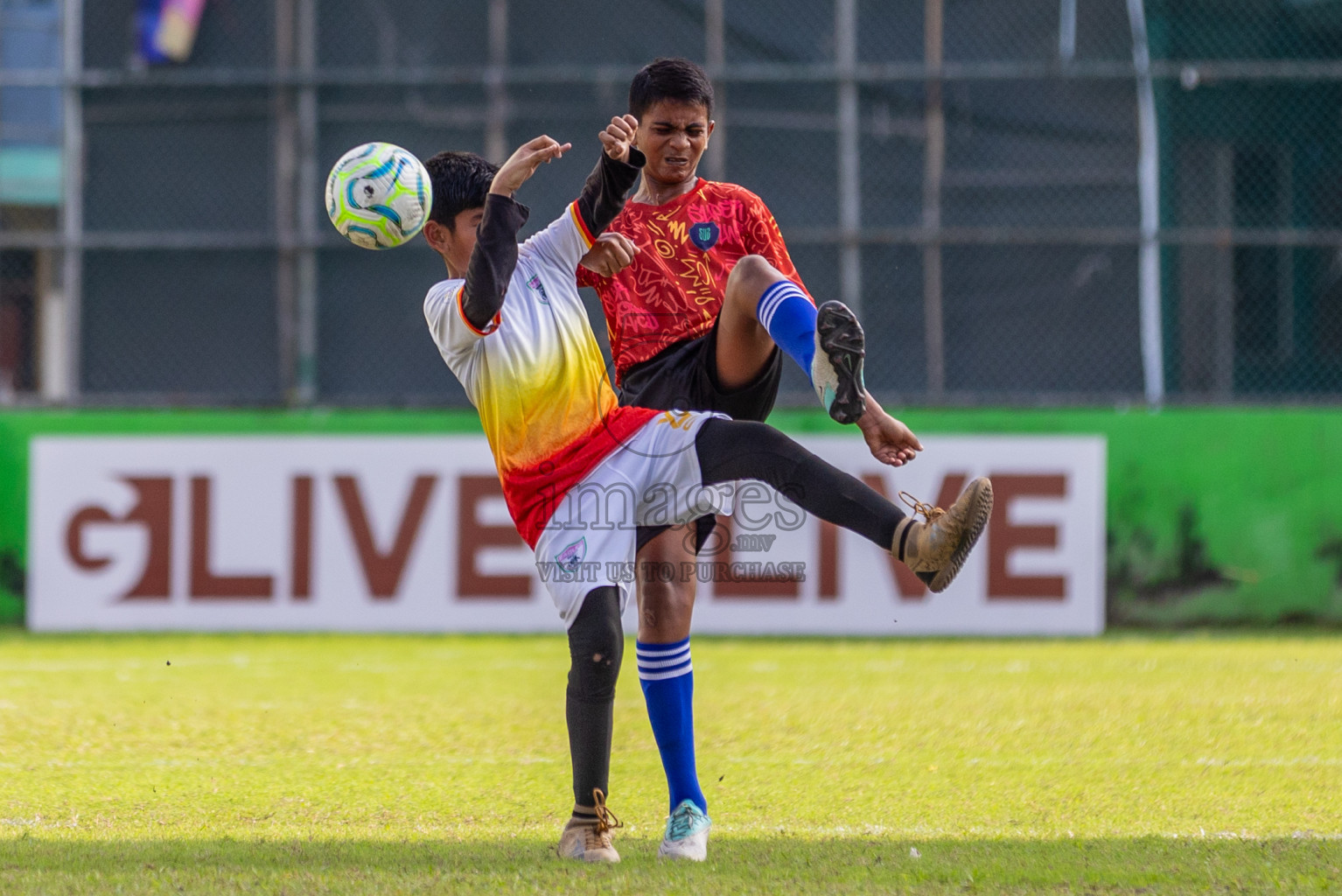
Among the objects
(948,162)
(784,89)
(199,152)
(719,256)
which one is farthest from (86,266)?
(719,256)

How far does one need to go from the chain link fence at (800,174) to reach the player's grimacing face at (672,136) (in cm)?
620

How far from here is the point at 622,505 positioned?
148 inches

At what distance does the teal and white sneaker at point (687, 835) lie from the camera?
3.60 m

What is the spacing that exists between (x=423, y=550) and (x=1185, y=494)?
471 centimetres

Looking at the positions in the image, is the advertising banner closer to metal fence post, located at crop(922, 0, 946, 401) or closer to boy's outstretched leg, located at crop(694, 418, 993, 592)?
metal fence post, located at crop(922, 0, 946, 401)

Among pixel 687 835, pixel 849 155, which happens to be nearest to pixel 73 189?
pixel 849 155

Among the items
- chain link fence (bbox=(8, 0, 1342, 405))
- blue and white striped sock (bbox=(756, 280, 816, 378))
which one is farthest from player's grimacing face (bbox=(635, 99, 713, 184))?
chain link fence (bbox=(8, 0, 1342, 405))

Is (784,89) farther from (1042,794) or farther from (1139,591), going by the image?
(1042,794)

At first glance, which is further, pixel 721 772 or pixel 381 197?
pixel 721 772

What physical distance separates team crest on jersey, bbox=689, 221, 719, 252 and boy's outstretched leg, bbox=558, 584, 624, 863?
3.33 feet

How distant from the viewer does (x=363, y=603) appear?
30.4 feet

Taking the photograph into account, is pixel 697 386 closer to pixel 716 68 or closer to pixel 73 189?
pixel 716 68

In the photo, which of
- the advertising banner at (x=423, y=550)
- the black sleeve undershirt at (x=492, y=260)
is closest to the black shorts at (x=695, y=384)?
the black sleeve undershirt at (x=492, y=260)

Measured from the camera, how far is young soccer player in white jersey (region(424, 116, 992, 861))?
358cm
